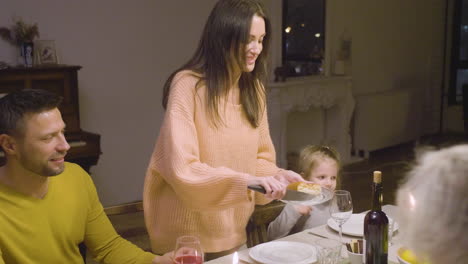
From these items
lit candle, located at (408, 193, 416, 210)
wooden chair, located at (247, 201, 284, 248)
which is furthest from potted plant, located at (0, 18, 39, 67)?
lit candle, located at (408, 193, 416, 210)

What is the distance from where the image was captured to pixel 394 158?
6719 millimetres

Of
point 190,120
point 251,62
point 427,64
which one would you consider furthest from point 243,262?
point 427,64

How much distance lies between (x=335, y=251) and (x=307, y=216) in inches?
30.0

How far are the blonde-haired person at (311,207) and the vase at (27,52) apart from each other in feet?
6.99

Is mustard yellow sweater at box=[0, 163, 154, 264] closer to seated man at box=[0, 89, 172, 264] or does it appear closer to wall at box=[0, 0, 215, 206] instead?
seated man at box=[0, 89, 172, 264]

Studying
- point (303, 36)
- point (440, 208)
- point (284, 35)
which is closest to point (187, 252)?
point (440, 208)

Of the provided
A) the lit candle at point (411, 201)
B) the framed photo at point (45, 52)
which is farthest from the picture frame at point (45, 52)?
the lit candle at point (411, 201)

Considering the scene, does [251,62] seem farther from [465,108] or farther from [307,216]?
[465,108]

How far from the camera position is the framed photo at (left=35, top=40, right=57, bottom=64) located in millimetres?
3957

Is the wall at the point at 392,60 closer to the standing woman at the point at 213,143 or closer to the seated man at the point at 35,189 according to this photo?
the standing woman at the point at 213,143

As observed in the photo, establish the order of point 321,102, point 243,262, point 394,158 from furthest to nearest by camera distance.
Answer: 1. point 394,158
2. point 321,102
3. point 243,262

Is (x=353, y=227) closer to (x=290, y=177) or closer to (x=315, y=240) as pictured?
(x=315, y=240)

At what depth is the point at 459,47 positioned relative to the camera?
25.9 ft

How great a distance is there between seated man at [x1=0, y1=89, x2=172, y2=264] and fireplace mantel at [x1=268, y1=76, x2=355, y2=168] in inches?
148
